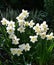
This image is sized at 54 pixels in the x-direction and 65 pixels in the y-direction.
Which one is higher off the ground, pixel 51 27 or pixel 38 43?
pixel 51 27

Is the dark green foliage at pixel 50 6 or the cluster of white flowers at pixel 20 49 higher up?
the dark green foliage at pixel 50 6

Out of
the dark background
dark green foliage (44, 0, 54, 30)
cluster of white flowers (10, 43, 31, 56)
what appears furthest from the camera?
the dark background

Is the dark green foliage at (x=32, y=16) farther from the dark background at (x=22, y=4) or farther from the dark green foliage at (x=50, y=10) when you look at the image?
the dark background at (x=22, y=4)

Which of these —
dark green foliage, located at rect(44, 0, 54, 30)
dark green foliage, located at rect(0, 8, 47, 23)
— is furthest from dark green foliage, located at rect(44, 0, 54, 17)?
dark green foliage, located at rect(0, 8, 47, 23)

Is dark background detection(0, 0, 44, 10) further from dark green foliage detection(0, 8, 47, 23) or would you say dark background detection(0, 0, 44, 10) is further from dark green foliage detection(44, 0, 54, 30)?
dark green foliage detection(44, 0, 54, 30)

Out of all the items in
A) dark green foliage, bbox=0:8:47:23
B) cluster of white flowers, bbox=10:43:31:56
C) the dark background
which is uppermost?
the dark background

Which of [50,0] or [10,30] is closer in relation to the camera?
[10,30]

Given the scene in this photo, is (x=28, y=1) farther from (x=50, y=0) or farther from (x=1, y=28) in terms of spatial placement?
(x=1, y=28)

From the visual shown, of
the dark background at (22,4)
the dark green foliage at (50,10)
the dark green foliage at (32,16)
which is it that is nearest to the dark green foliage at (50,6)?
the dark green foliage at (50,10)

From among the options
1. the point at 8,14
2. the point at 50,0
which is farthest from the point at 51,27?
the point at 8,14

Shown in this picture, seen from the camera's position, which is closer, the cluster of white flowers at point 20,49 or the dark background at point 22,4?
the cluster of white flowers at point 20,49

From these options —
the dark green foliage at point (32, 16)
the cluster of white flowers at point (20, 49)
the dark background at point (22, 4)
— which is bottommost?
the cluster of white flowers at point (20, 49)
